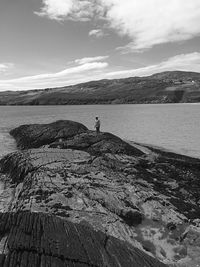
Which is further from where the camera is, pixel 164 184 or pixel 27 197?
pixel 164 184

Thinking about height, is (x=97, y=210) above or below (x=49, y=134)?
below

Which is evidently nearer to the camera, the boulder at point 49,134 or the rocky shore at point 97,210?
the rocky shore at point 97,210

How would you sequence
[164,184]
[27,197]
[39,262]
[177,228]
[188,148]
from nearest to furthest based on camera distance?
1. [39,262]
2. [177,228]
3. [27,197]
4. [164,184]
5. [188,148]

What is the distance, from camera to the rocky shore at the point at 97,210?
328 inches

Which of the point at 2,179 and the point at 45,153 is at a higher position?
the point at 45,153

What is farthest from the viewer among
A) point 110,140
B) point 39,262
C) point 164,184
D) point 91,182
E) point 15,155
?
point 110,140

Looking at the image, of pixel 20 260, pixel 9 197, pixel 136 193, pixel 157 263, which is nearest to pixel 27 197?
pixel 9 197

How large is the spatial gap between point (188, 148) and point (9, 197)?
26741 millimetres

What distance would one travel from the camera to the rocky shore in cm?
834

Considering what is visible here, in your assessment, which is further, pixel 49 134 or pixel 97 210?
pixel 49 134

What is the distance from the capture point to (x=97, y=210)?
43.0ft

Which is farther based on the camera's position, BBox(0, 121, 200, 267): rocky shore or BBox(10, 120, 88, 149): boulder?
BBox(10, 120, 88, 149): boulder

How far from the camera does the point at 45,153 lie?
2159 cm

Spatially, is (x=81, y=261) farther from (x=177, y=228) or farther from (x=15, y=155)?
(x=15, y=155)
